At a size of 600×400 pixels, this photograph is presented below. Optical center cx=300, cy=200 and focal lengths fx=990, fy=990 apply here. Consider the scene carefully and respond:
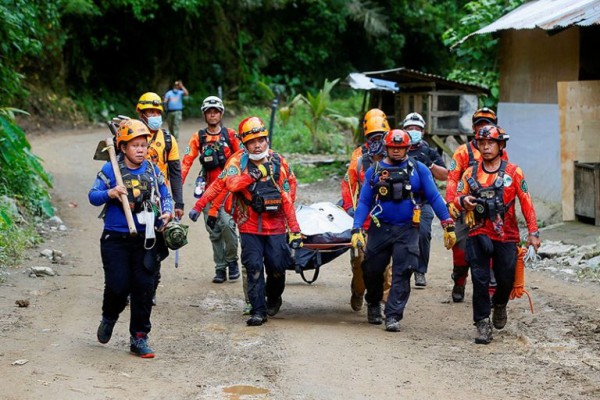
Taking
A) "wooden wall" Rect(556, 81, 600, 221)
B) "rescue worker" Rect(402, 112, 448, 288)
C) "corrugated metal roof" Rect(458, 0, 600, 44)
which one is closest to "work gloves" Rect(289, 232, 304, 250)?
"rescue worker" Rect(402, 112, 448, 288)

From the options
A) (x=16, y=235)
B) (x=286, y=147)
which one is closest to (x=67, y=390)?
(x=16, y=235)

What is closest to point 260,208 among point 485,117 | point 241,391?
point 241,391

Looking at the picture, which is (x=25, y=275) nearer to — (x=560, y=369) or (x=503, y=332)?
(x=503, y=332)

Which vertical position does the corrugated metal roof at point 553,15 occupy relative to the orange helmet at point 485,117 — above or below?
above

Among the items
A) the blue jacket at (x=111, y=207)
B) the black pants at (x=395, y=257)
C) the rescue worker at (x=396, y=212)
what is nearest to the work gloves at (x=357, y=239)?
the rescue worker at (x=396, y=212)

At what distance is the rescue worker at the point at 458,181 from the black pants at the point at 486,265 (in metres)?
0.68

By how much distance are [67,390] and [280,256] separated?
2.99 meters

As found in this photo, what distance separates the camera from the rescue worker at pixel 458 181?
9922mm

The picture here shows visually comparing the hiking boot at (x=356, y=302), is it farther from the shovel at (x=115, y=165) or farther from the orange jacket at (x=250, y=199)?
the shovel at (x=115, y=165)

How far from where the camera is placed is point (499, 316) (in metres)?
9.05

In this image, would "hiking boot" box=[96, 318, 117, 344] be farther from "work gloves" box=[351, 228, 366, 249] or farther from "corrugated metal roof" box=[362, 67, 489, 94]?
"corrugated metal roof" box=[362, 67, 489, 94]

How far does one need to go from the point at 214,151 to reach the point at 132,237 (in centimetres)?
336

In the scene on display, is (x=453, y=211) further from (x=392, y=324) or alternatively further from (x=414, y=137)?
(x=414, y=137)

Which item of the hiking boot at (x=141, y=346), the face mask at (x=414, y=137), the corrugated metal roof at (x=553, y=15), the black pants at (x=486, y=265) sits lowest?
the hiking boot at (x=141, y=346)
